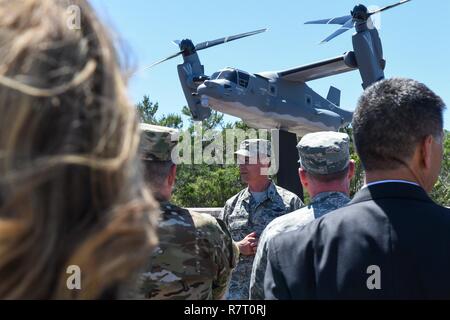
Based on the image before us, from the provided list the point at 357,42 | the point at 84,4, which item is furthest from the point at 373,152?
the point at 357,42

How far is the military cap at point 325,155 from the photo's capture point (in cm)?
333

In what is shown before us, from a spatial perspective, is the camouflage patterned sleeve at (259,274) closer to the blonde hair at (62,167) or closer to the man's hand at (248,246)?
the man's hand at (248,246)

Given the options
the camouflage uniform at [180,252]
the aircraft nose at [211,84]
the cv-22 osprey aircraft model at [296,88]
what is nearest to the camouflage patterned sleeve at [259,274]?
the camouflage uniform at [180,252]

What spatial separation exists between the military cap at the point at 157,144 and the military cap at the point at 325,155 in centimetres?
80

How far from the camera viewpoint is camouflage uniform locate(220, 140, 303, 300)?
5.55 m

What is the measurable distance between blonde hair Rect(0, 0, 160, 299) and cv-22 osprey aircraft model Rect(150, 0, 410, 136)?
17.3 m

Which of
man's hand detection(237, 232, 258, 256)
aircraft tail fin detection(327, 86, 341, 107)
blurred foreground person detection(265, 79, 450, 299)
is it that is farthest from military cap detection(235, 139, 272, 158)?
aircraft tail fin detection(327, 86, 341, 107)

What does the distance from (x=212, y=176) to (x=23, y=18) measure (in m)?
42.6

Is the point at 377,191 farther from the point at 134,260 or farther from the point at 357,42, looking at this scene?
the point at 357,42

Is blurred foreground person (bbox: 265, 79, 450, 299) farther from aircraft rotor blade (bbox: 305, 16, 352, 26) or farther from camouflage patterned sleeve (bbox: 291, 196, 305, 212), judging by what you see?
aircraft rotor blade (bbox: 305, 16, 352, 26)

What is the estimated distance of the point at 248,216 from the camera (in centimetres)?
570

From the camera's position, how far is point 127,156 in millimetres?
749

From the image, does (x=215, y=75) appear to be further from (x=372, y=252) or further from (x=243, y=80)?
(x=372, y=252)

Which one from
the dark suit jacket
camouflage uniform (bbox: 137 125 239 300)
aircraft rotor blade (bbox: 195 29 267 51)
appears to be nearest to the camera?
the dark suit jacket
